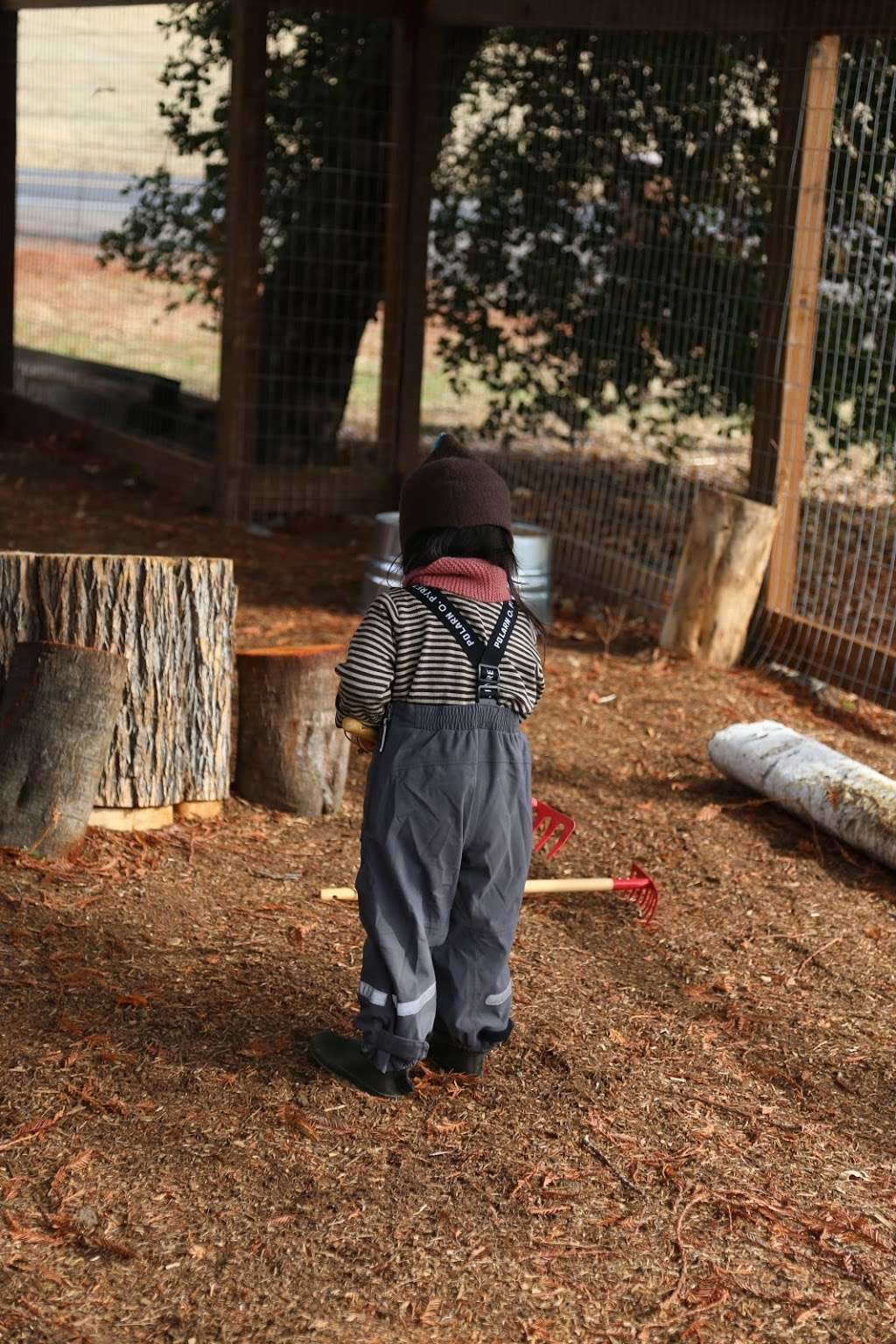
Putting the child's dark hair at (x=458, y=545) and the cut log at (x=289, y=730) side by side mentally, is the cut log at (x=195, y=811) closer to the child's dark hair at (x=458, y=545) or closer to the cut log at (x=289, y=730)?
the cut log at (x=289, y=730)

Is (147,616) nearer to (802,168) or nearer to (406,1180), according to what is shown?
(406,1180)

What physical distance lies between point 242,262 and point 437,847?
6.05 m

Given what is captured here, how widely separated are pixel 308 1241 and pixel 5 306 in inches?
388

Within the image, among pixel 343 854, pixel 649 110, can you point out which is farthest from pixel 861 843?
pixel 649 110

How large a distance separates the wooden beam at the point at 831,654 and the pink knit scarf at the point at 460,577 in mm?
3342

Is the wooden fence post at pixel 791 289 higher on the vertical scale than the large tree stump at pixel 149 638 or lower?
higher

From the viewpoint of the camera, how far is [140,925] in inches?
147


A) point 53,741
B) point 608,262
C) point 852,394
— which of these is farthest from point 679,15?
point 53,741

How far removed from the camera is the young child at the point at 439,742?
9.40 feet

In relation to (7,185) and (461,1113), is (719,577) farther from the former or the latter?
(7,185)

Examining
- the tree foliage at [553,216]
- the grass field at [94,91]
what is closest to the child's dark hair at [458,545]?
the tree foliage at [553,216]

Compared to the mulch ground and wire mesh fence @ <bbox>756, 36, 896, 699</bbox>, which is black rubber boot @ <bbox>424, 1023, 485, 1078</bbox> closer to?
the mulch ground

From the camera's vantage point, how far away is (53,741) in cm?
400

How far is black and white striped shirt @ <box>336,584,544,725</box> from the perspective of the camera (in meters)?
2.85
